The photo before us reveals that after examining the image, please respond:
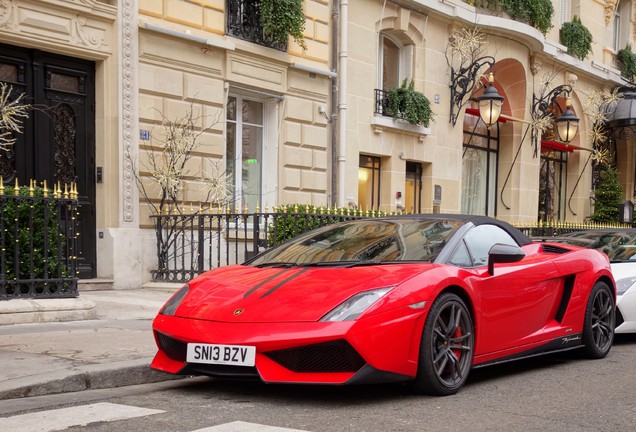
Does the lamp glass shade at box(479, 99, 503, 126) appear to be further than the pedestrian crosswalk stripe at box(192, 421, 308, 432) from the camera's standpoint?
Yes

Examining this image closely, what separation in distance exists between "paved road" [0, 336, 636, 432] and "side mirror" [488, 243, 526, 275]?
890mm

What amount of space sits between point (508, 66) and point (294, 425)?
2128 cm

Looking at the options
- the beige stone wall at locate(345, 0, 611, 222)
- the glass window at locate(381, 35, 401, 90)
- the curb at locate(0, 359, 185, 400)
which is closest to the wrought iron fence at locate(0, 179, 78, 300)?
the curb at locate(0, 359, 185, 400)

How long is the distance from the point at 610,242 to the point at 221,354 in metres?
6.52

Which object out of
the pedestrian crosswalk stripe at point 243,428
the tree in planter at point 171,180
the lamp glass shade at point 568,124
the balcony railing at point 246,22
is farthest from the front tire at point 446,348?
the lamp glass shade at point 568,124

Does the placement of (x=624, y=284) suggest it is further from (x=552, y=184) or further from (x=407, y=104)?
(x=552, y=184)

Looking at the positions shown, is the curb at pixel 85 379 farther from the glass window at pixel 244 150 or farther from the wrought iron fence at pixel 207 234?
the glass window at pixel 244 150

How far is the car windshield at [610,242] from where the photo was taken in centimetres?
991

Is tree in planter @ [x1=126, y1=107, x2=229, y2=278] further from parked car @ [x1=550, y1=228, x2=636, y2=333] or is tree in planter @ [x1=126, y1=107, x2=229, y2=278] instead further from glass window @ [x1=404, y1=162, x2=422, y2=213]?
glass window @ [x1=404, y1=162, x2=422, y2=213]

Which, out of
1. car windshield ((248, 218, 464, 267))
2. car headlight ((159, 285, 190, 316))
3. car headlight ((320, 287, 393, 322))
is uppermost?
Answer: car windshield ((248, 218, 464, 267))

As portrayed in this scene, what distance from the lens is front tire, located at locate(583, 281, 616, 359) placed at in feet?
24.6

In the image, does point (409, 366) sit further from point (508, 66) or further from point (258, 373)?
point (508, 66)

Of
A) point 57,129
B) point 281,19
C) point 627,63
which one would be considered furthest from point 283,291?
point 627,63

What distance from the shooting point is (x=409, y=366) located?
17.6 ft
